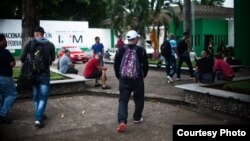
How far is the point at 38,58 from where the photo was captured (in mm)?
6930

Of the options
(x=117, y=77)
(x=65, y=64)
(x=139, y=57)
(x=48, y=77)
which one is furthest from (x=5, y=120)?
(x=65, y=64)

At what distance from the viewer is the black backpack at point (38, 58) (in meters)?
6.91

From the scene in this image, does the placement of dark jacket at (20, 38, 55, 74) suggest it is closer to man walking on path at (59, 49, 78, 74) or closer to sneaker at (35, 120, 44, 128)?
sneaker at (35, 120, 44, 128)

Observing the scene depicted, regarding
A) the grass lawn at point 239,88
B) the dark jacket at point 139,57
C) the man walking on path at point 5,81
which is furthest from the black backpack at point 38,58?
the grass lawn at point 239,88

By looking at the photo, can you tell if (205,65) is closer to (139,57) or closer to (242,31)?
(139,57)

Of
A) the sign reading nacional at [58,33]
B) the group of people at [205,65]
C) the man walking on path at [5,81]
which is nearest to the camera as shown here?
the man walking on path at [5,81]

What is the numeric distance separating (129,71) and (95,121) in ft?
5.09

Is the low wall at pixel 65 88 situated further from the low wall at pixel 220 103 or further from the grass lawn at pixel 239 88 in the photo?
the grass lawn at pixel 239 88

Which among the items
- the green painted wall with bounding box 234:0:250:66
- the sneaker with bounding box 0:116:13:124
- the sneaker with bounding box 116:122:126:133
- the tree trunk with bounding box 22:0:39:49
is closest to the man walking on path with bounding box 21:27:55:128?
the sneaker with bounding box 0:116:13:124

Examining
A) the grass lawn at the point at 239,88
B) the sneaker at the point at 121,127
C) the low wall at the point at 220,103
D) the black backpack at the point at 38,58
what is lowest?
the sneaker at the point at 121,127

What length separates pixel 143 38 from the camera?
1089 inches

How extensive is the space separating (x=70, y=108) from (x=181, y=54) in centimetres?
533

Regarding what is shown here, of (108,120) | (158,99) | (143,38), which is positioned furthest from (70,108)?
(143,38)

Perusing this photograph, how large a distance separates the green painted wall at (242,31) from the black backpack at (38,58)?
13.3 m
